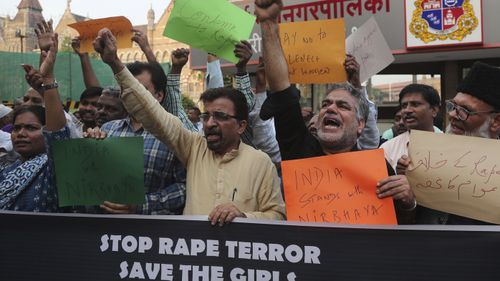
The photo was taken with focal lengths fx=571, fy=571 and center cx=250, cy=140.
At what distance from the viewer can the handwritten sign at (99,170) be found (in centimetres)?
242

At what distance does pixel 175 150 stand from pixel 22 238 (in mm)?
773

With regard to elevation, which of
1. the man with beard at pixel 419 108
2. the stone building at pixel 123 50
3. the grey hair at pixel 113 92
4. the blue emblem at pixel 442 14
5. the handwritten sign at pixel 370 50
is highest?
the stone building at pixel 123 50

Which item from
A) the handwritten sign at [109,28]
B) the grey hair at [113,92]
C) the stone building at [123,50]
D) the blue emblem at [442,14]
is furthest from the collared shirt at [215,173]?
the stone building at [123,50]

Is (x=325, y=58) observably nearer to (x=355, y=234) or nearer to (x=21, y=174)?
(x=355, y=234)

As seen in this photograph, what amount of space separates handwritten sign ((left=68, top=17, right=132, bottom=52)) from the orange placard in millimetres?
1822

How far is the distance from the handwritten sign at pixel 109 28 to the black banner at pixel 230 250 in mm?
1482

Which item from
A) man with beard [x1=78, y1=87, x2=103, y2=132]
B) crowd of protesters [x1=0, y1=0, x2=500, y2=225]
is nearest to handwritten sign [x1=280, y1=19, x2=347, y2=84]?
crowd of protesters [x1=0, y1=0, x2=500, y2=225]

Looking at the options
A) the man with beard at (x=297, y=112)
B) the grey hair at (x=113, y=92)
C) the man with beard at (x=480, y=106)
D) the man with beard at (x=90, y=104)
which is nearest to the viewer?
the man with beard at (x=480, y=106)

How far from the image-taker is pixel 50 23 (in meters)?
3.01

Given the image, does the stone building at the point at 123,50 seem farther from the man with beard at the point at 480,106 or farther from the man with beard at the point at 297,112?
the man with beard at the point at 480,106

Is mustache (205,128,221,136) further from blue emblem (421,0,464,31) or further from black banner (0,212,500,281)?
blue emblem (421,0,464,31)

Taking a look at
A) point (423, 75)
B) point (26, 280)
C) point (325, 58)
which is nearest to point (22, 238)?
point (26, 280)

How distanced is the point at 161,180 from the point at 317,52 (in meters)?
1.15

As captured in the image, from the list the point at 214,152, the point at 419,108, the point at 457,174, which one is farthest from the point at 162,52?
the point at 457,174
